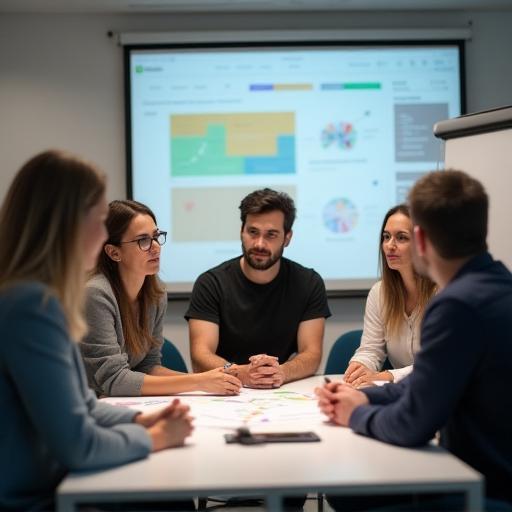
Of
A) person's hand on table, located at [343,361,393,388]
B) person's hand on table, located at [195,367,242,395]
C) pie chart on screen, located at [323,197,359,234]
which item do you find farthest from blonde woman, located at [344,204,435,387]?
pie chart on screen, located at [323,197,359,234]

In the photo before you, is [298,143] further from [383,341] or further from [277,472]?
[277,472]

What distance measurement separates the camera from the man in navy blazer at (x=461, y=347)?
5.19 ft

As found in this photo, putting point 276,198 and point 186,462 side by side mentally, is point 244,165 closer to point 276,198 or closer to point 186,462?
point 276,198

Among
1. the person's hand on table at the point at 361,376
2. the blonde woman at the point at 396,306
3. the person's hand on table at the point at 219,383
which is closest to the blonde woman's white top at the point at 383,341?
the blonde woman at the point at 396,306

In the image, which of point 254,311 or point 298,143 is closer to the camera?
point 254,311

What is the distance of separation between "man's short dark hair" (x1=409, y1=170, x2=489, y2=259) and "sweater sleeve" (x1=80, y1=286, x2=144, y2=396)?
1188mm

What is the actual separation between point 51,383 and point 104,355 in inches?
39.2

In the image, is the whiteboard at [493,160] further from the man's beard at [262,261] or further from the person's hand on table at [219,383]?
the person's hand on table at [219,383]

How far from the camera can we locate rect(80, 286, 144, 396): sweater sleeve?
7.94 feet

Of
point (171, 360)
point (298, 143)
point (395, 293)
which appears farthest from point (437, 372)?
point (298, 143)

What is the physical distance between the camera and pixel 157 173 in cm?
460

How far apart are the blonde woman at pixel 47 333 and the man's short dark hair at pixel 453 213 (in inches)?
29.9

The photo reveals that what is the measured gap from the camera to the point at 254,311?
319 centimetres

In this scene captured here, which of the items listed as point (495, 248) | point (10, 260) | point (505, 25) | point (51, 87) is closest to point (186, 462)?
point (10, 260)
